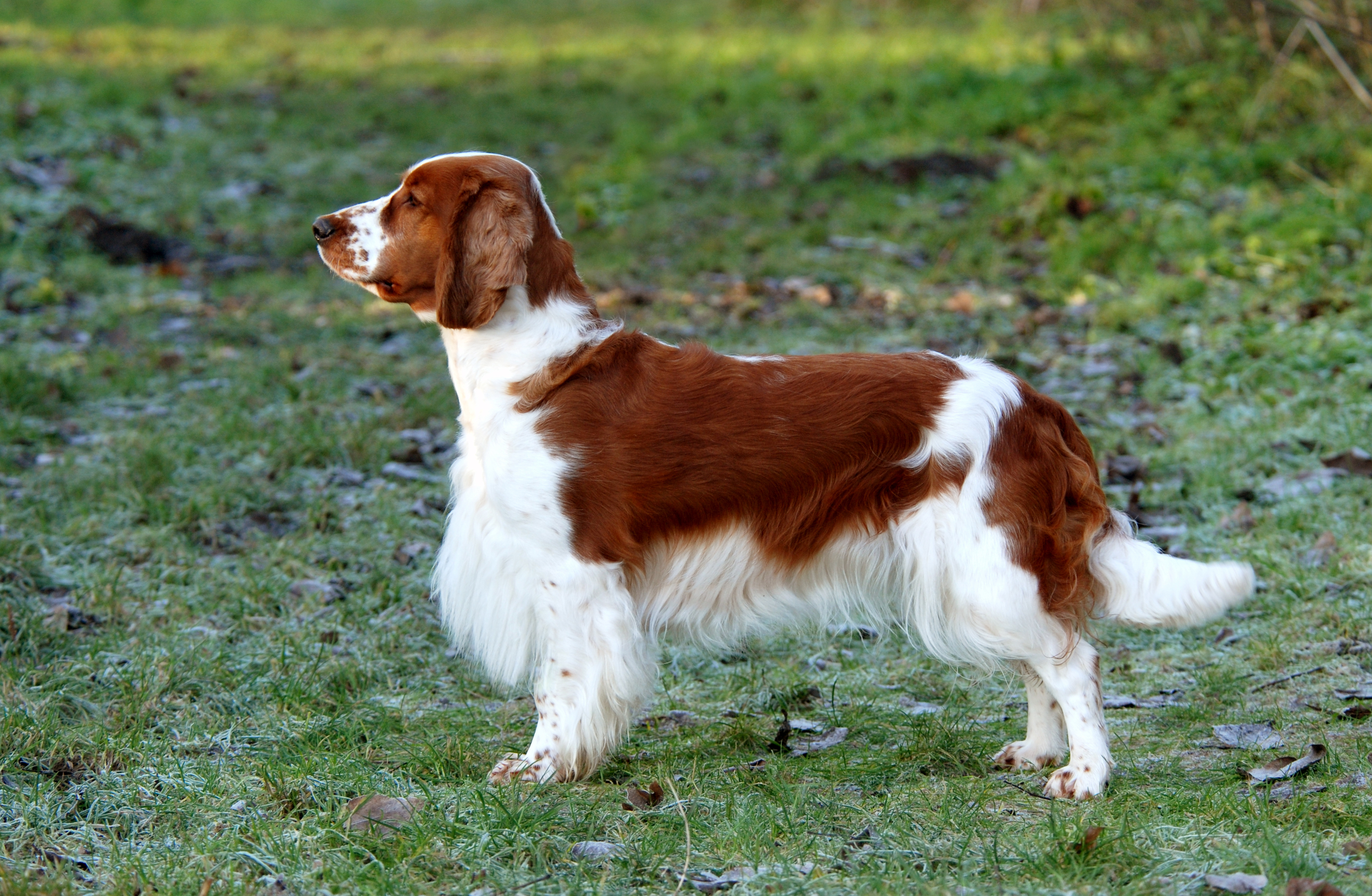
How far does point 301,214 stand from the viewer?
9547mm

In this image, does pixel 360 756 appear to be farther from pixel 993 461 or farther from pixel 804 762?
pixel 993 461

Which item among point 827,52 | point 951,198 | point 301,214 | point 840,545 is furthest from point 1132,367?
point 827,52

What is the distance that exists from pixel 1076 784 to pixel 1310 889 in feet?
2.55

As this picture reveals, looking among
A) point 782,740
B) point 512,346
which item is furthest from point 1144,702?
point 512,346

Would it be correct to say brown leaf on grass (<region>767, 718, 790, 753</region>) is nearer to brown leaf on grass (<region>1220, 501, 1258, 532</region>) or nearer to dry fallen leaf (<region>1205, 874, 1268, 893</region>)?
dry fallen leaf (<region>1205, 874, 1268, 893</region>)

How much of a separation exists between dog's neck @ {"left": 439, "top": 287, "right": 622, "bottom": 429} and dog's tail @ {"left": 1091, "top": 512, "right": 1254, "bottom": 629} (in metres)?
1.49

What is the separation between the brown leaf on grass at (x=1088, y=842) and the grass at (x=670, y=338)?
10mm

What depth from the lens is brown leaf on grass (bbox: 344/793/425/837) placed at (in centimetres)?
288

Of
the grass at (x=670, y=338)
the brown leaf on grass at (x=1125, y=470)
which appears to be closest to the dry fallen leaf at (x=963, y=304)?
the grass at (x=670, y=338)

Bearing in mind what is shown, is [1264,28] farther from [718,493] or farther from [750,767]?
[750,767]

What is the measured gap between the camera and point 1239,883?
258cm

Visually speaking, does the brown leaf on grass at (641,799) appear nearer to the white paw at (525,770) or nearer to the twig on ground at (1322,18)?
the white paw at (525,770)

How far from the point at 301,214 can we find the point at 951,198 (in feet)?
16.1

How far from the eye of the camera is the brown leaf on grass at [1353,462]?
521cm
